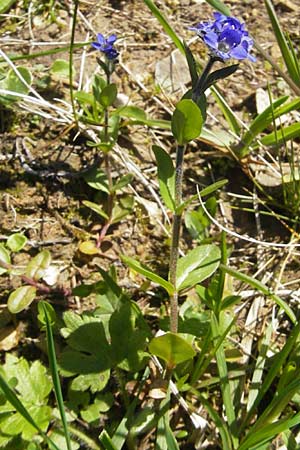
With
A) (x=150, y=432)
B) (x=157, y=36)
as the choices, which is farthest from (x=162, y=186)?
(x=157, y=36)

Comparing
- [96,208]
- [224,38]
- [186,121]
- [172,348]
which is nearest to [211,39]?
[224,38]

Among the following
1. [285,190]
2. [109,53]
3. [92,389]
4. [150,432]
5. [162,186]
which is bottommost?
[150,432]

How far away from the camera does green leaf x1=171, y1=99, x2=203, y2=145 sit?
155 cm

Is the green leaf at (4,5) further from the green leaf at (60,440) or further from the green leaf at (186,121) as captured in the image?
the green leaf at (60,440)

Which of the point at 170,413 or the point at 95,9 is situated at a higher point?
the point at 95,9

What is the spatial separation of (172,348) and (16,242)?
0.75 metres

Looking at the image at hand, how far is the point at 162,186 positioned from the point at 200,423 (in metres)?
0.81

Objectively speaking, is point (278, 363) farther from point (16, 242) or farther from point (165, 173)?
point (16, 242)

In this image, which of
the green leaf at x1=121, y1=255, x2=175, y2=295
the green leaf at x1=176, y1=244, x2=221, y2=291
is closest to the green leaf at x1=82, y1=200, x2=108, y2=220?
the green leaf at x1=176, y1=244, x2=221, y2=291

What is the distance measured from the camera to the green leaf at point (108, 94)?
7.41 ft

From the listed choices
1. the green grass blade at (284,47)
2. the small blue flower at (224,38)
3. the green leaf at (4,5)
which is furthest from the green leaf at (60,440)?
the green leaf at (4,5)

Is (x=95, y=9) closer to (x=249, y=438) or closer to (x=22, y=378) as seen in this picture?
(x=22, y=378)

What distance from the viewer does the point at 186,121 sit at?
1598 millimetres

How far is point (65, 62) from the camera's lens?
105 inches
